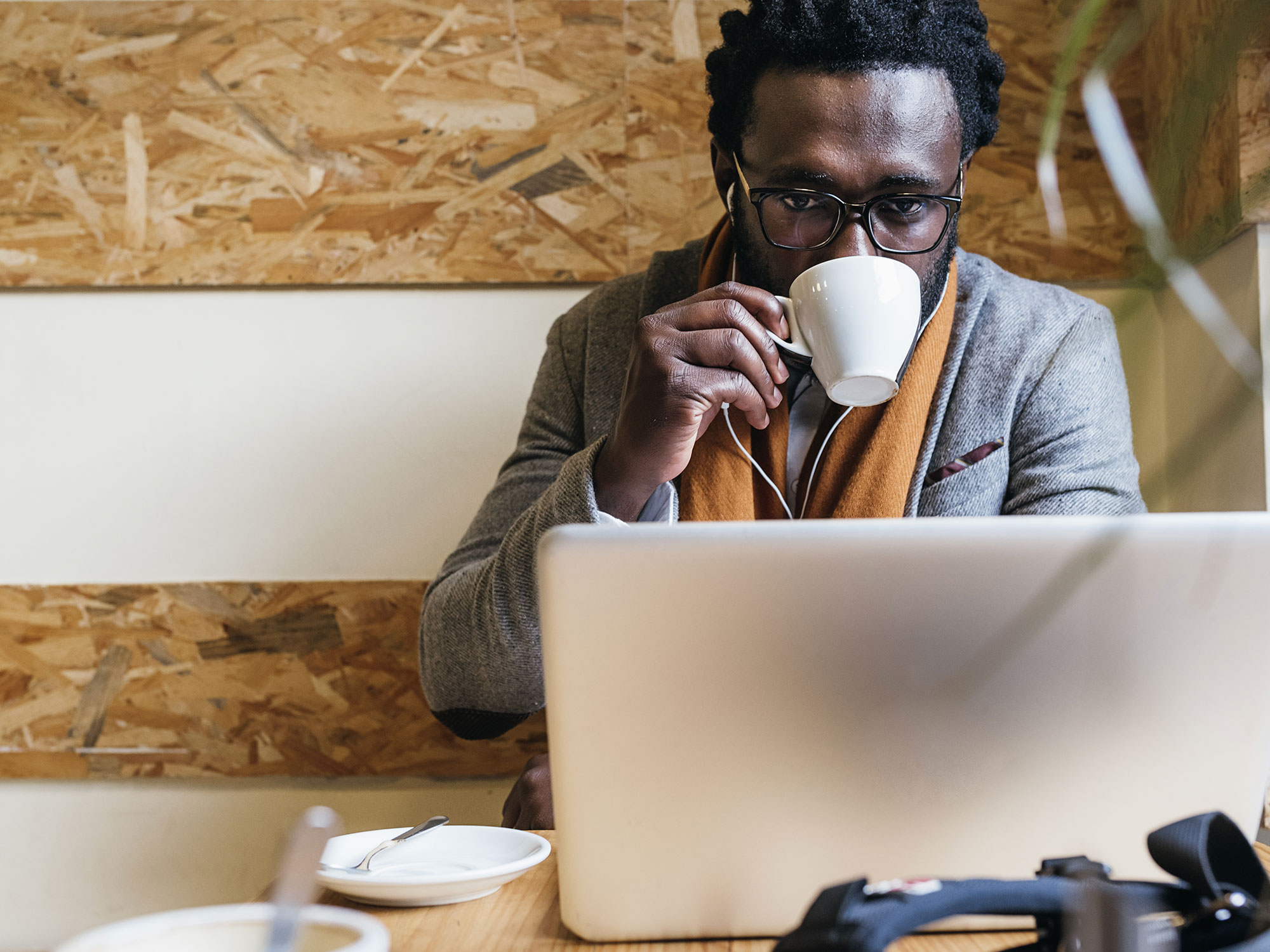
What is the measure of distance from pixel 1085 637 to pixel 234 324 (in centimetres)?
145

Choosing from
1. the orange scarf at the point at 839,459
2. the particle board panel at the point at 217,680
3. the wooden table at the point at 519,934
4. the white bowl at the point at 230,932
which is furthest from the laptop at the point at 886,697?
the particle board panel at the point at 217,680

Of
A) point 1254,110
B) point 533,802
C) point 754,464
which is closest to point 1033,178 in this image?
point 1254,110

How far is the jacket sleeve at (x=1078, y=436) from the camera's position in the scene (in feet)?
3.88

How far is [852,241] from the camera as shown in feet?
3.59

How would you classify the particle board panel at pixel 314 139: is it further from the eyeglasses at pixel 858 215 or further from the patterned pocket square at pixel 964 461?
the patterned pocket square at pixel 964 461

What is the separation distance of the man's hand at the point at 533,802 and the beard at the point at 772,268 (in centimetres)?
60

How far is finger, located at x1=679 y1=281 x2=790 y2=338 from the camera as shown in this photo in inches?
39.0

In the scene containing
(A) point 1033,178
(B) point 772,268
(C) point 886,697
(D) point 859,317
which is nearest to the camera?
(C) point 886,697

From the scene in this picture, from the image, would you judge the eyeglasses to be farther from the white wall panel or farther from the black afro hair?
the white wall panel

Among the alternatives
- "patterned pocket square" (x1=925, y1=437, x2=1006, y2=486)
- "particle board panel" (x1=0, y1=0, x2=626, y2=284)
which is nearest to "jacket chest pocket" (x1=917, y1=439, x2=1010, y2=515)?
"patterned pocket square" (x1=925, y1=437, x2=1006, y2=486)

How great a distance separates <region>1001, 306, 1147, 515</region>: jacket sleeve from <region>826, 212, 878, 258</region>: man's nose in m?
0.32

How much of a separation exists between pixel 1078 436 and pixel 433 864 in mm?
937

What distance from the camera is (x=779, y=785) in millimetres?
485

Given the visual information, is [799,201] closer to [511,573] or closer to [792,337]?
[792,337]
